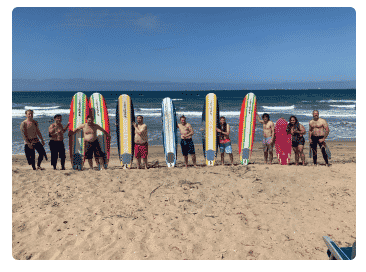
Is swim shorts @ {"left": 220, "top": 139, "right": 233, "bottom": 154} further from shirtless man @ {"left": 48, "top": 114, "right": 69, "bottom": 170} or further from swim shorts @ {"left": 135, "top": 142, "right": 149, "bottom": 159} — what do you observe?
shirtless man @ {"left": 48, "top": 114, "right": 69, "bottom": 170}

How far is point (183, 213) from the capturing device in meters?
3.71

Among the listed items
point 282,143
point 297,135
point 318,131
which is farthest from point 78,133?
point 318,131

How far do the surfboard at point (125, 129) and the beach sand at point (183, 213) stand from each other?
0.67m

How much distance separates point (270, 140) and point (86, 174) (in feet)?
13.9

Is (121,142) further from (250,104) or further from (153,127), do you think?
(153,127)

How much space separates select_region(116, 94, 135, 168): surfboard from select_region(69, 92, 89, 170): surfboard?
32.7 inches

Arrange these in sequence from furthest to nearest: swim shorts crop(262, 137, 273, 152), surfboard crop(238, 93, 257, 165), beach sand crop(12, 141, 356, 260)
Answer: surfboard crop(238, 93, 257, 165), swim shorts crop(262, 137, 273, 152), beach sand crop(12, 141, 356, 260)

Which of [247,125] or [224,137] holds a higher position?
[247,125]

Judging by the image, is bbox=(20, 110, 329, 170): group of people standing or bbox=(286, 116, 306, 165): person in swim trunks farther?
bbox=(286, 116, 306, 165): person in swim trunks

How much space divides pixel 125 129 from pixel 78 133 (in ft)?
3.63

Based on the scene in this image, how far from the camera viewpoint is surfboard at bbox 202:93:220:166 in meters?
Result: 5.98

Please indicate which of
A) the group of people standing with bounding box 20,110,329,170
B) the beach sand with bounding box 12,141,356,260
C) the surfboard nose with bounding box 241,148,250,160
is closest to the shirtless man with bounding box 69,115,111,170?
the group of people standing with bounding box 20,110,329,170

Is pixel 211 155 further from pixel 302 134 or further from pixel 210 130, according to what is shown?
pixel 302 134

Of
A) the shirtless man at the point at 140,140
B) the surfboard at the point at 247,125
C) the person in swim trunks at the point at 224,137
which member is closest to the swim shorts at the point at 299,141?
the surfboard at the point at 247,125
